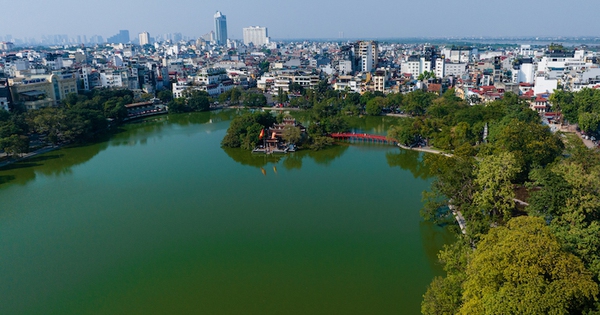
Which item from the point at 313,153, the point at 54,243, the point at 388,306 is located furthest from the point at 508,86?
the point at 54,243

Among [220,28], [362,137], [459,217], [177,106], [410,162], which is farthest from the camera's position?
[220,28]

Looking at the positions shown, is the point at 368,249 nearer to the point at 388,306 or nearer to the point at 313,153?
the point at 388,306

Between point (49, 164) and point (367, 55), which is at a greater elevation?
point (367, 55)

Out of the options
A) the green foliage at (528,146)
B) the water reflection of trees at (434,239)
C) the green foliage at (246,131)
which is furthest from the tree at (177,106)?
the water reflection of trees at (434,239)

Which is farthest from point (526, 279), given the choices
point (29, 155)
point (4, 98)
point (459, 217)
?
point (4, 98)

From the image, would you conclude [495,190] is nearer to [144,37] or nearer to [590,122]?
[590,122]

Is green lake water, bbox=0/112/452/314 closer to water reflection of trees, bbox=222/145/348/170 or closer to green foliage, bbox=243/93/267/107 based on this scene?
water reflection of trees, bbox=222/145/348/170

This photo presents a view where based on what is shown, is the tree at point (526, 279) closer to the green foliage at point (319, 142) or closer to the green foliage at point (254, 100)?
the green foliage at point (319, 142)

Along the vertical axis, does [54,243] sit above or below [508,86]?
below
